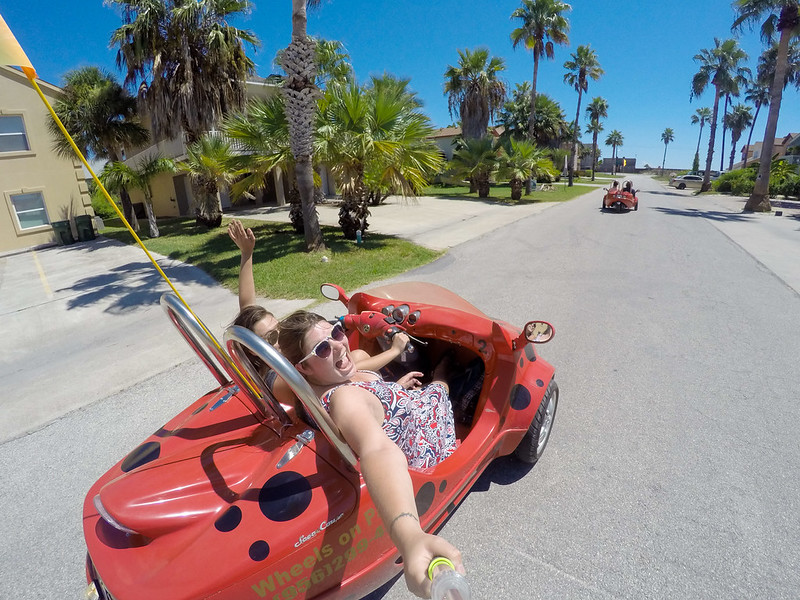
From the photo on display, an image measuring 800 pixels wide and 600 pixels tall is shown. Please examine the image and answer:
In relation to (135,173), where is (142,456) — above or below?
below

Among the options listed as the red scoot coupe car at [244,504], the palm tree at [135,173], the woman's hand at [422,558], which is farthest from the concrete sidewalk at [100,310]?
the woman's hand at [422,558]

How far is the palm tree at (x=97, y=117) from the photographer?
12.9 m

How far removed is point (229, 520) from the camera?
4.55 feet

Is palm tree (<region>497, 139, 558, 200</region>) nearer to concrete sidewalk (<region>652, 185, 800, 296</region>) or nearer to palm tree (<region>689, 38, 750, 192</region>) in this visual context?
concrete sidewalk (<region>652, 185, 800, 296</region>)

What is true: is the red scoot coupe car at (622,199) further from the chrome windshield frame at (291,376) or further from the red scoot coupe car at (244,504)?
the chrome windshield frame at (291,376)

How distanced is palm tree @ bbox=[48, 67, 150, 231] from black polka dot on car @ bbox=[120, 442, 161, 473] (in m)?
13.9

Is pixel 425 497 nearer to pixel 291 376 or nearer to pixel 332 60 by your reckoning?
pixel 291 376

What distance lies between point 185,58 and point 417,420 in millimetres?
15375

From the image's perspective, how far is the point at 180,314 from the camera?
167 cm

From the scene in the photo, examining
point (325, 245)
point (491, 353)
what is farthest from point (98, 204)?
point (491, 353)

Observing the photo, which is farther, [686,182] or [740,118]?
[740,118]

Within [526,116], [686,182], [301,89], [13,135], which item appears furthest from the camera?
[686,182]

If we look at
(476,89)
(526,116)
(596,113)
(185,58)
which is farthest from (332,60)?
(596,113)

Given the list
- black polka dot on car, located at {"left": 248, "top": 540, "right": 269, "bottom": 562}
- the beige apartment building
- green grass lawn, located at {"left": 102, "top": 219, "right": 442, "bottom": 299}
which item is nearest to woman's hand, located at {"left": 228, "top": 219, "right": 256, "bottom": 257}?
black polka dot on car, located at {"left": 248, "top": 540, "right": 269, "bottom": 562}
